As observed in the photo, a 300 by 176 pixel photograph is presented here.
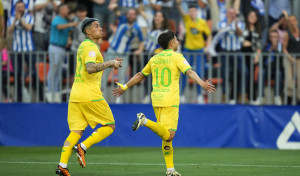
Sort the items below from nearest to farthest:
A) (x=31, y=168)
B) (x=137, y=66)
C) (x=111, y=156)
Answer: (x=31, y=168), (x=111, y=156), (x=137, y=66)

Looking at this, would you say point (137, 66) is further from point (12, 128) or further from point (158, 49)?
point (12, 128)

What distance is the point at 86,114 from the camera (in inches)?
396

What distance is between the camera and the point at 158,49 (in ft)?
54.5

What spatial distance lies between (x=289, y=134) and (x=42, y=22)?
6.66 m

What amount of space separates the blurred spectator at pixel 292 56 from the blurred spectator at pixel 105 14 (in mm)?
4457

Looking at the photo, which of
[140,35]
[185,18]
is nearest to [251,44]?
[185,18]

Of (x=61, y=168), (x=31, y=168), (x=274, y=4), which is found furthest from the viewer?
(x=274, y=4)

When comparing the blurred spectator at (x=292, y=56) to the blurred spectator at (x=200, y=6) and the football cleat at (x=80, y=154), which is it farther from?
the football cleat at (x=80, y=154)

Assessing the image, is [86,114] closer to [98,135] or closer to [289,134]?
[98,135]

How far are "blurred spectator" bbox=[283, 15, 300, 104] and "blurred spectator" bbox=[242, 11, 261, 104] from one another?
68 centimetres

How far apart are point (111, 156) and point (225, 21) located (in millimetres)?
4944

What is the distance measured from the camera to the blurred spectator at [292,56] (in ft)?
51.6

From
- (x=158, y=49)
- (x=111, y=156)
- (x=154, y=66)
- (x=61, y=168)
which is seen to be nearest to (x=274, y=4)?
(x=158, y=49)

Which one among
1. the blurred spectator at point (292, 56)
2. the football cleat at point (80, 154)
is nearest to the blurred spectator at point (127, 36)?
the blurred spectator at point (292, 56)
